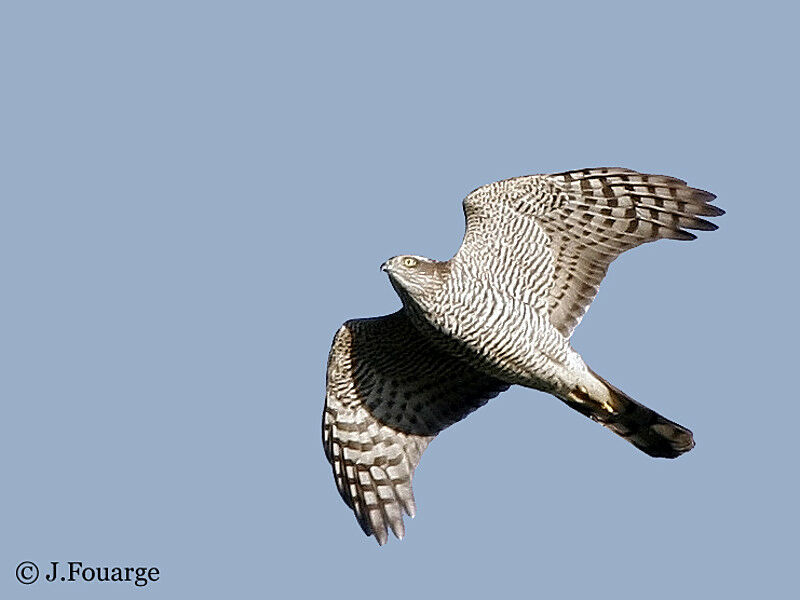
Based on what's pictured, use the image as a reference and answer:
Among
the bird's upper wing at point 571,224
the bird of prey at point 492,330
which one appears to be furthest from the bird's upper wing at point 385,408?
the bird's upper wing at point 571,224

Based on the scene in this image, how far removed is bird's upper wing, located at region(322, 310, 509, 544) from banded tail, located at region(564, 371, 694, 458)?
3.08ft

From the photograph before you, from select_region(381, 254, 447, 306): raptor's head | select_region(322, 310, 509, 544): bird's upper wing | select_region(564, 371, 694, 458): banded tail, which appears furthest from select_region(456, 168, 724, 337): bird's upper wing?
select_region(322, 310, 509, 544): bird's upper wing

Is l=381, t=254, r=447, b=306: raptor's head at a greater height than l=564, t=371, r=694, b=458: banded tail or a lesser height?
greater

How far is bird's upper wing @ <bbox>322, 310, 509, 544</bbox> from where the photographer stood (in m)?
14.1

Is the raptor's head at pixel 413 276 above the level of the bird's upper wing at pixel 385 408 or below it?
above

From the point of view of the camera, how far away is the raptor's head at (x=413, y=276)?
1302cm

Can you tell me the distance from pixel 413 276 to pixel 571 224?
179 centimetres

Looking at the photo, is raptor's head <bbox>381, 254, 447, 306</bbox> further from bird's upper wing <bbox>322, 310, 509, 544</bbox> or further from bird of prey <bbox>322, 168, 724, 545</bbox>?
bird's upper wing <bbox>322, 310, 509, 544</bbox>

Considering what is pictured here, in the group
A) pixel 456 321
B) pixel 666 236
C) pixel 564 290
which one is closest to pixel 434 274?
pixel 456 321

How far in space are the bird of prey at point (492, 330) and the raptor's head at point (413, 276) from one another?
0.01 meters

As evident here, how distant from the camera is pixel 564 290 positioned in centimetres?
1388

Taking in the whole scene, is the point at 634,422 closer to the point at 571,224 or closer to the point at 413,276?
the point at 571,224

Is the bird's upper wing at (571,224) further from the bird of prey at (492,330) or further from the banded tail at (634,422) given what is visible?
the banded tail at (634,422)

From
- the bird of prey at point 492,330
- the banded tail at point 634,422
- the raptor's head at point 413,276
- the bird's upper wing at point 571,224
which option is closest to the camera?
the raptor's head at point 413,276
